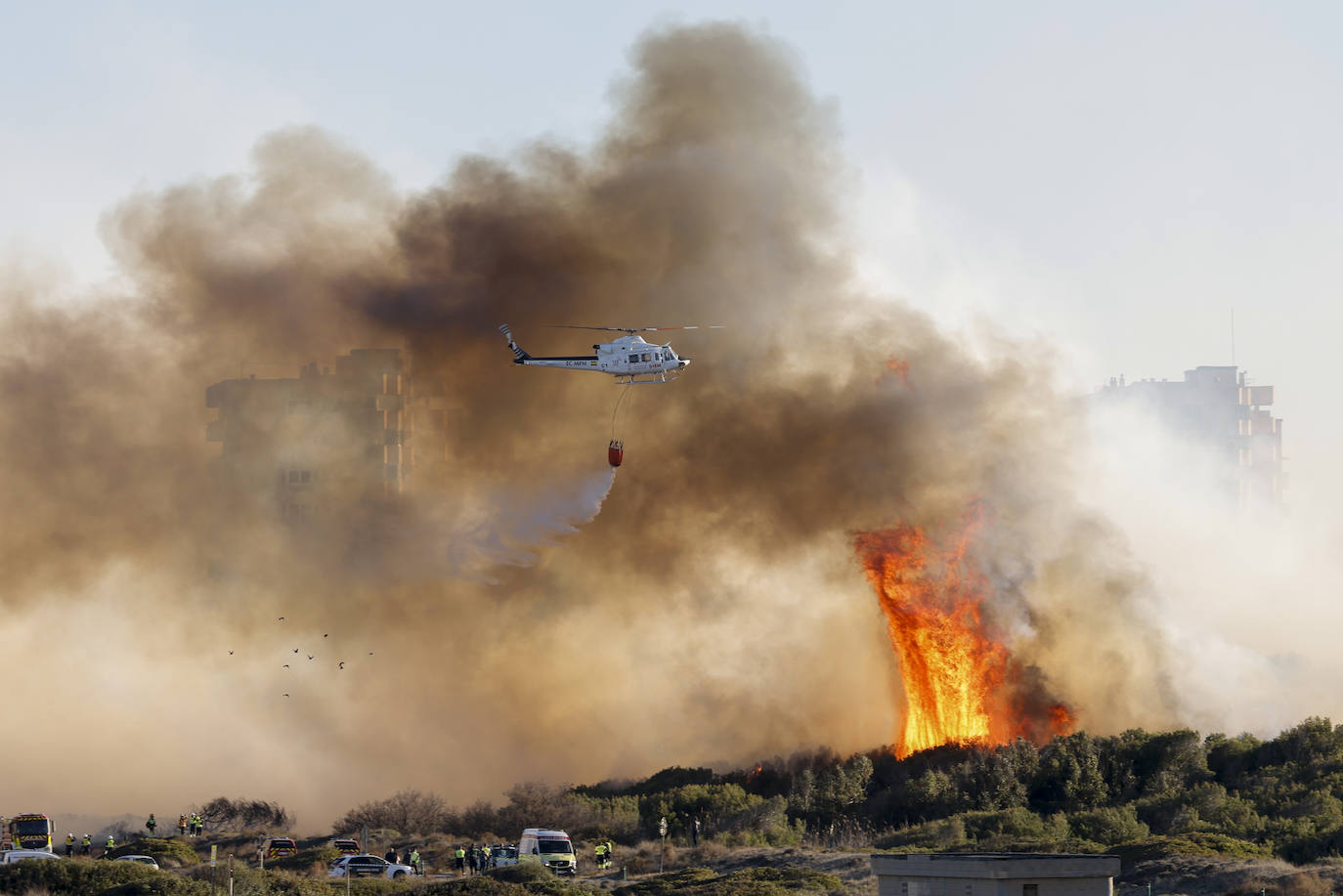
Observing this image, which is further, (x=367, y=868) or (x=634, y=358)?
(x=634, y=358)

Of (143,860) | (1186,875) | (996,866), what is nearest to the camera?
(996,866)

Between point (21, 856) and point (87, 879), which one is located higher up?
point (21, 856)

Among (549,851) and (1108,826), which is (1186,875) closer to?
(1108,826)

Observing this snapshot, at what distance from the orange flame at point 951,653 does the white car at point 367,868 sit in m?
41.0

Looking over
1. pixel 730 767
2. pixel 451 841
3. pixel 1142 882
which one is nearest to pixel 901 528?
pixel 730 767

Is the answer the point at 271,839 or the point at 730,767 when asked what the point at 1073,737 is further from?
the point at 271,839

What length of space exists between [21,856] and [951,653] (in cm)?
5780

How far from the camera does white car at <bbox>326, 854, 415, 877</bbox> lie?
80875mm

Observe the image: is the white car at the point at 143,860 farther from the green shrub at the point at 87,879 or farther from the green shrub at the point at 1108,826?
the green shrub at the point at 1108,826

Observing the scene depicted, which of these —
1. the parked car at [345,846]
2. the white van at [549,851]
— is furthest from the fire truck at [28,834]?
the white van at [549,851]

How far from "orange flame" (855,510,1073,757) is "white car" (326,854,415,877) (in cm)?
4098

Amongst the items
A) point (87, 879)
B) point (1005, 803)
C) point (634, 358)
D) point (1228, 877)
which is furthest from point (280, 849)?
point (1228, 877)

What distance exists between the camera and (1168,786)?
95500mm

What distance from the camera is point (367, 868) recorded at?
8194 centimetres
